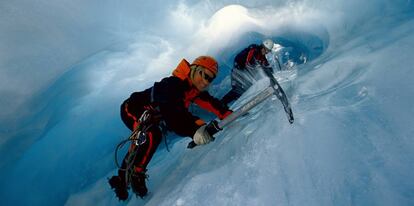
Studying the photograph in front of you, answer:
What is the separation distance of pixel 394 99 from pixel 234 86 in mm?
3808

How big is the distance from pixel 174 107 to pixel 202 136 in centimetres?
49

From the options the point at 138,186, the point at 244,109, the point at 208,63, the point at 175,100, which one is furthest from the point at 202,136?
the point at 208,63

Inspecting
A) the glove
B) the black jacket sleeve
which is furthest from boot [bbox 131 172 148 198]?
the glove

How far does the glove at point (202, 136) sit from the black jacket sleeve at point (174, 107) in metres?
→ 0.14

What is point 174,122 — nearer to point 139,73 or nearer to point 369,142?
point 369,142

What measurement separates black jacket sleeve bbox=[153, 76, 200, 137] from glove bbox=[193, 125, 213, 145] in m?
0.14

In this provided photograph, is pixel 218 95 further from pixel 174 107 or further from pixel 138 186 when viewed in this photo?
pixel 138 186

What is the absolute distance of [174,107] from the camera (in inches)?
119

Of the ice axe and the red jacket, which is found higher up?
the red jacket

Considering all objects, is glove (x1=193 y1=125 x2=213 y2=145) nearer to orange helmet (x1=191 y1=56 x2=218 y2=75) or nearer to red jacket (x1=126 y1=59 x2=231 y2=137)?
red jacket (x1=126 y1=59 x2=231 y2=137)

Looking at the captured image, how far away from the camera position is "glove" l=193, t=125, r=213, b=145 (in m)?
2.66

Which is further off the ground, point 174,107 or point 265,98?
point 174,107

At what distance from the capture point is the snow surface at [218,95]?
5.81 feet

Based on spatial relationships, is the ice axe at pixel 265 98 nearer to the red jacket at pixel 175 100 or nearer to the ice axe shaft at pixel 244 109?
the ice axe shaft at pixel 244 109
